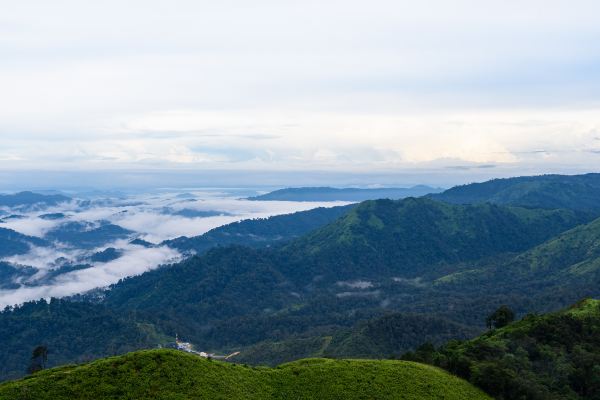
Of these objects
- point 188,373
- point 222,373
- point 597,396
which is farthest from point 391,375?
point 597,396

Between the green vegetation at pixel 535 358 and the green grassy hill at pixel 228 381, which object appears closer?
the green grassy hill at pixel 228 381

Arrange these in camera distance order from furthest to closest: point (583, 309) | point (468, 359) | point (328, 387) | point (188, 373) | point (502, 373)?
point (583, 309)
point (468, 359)
point (502, 373)
point (328, 387)
point (188, 373)

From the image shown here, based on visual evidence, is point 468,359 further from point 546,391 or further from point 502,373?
point 546,391

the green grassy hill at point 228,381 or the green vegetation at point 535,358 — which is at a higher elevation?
the green grassy hill at point 228,381

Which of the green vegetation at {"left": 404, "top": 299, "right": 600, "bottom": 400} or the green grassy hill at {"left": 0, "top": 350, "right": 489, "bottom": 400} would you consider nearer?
the green grassy hill at {"left": 0, "top": 350, "right": 489, "bottom": 400}

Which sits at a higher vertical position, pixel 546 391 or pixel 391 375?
pixel 391 375
